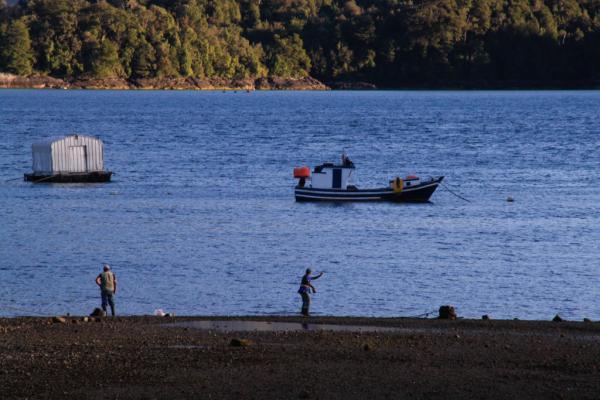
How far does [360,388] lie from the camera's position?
19.8 meters

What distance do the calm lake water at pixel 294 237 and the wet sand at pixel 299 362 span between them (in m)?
8.09

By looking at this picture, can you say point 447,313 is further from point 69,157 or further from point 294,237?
point 69,157

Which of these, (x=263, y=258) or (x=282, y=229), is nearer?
(x=263, y=258)

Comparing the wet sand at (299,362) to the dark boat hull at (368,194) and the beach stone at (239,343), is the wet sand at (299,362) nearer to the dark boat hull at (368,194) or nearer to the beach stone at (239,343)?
the beach stone at (239,343)

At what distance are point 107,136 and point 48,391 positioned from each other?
4602 inches

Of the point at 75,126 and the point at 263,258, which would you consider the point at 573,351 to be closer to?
the point at 263,258

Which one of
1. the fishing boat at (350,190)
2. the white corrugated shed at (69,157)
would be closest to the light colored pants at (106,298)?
the fishing boat at (350,190)

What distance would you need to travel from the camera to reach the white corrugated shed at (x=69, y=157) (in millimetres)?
77250

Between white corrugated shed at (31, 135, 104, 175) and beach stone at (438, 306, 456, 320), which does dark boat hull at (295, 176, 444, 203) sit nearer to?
white corrugated shed at (31, 135, 104, 175)

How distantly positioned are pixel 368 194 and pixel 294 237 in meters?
16.4

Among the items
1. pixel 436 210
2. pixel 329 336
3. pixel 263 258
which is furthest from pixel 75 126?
pixel 329 336

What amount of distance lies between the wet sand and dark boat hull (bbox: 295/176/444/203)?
40.2 m

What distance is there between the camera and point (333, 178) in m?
68.4

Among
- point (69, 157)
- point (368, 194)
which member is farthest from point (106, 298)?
point (69, 157)
